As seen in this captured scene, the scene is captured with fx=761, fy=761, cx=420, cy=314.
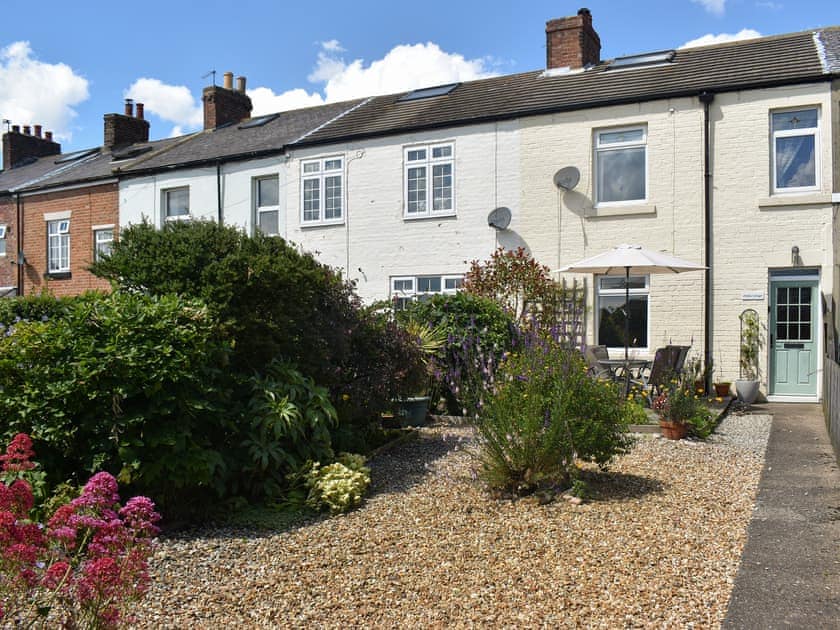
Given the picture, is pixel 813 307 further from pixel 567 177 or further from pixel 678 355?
pixel 567 177

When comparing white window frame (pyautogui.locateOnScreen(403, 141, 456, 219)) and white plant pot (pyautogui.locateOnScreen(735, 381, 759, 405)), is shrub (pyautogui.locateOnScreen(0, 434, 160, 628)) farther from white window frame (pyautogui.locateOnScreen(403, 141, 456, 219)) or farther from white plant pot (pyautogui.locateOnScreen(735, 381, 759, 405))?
white window frame (pyautogui.locateOnScreen(403, 141, 456, 219))

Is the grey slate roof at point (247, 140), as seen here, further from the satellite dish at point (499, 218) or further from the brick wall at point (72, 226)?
the satellite dish at point (499, 218)

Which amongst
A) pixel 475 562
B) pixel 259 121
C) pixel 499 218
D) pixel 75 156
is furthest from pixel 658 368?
pixel 75 156

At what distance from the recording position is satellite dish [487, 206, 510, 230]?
50.0ft

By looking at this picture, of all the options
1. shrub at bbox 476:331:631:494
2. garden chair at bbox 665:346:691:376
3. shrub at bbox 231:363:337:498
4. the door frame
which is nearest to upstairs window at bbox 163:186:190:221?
garden chair at bbox 665:346:691:376

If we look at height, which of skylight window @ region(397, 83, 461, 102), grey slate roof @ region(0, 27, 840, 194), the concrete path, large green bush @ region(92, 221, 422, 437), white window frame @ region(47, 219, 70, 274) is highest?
skylight window @ region(397, 83, 461, 102)

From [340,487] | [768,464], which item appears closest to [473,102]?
[768,464]

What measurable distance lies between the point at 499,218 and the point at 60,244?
13724mm

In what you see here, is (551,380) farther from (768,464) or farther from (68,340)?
(68,340)

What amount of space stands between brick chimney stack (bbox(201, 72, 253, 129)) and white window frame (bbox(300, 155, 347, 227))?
672 centimetres

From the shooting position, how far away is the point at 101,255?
6898mm

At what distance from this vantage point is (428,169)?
16.3 metres

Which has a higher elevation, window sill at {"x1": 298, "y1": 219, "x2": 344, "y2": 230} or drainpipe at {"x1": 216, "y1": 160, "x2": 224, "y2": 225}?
drainpipe at {"x1": 216, "y1": 160, "x2": 224, "y2": 225}

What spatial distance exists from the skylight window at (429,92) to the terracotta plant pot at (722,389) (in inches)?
363
